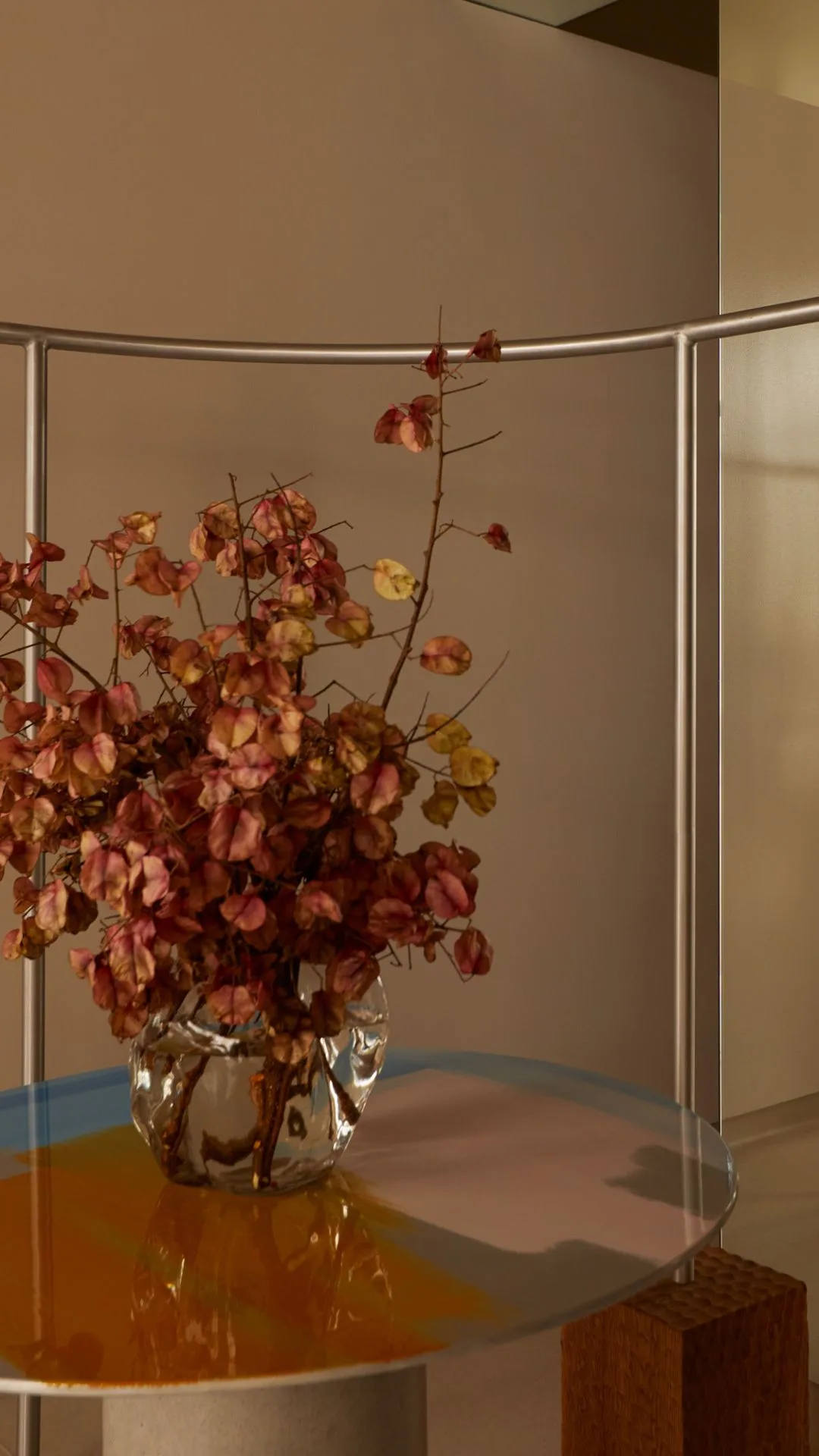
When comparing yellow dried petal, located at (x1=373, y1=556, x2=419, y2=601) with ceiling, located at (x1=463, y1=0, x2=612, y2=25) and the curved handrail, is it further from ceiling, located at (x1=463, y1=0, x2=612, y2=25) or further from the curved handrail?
ceiling, located at (x1=463, y1=0, x2=612, y2=25)

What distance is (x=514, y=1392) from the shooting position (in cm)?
231

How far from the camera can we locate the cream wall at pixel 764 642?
365 centimetres

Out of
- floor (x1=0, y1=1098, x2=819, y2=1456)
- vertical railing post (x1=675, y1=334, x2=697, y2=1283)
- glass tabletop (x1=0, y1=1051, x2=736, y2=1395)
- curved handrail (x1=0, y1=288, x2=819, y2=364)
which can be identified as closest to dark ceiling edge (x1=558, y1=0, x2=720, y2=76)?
curved handrail (x1=0, y1=288, x2=819, y2=364)

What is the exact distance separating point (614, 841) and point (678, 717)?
1.96 metres

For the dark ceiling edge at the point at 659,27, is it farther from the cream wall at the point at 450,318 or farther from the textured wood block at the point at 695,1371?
the textured wood block at the point at 695,1371

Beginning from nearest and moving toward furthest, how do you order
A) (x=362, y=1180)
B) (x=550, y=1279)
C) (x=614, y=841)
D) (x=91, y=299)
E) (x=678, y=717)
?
(x=550, y=1279)
(x=362, y=1180)
(x=678, y=717)
(x=91, y=299)
(x=614, y=841)

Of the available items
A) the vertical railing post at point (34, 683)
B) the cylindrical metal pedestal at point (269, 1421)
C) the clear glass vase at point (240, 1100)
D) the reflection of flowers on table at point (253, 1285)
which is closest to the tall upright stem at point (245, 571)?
the clear glass vase at point (240, 1100)

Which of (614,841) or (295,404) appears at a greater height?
(295,404)

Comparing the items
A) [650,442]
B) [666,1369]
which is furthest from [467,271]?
[666,1369]

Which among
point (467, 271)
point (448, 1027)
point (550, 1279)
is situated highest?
point (467, 271)

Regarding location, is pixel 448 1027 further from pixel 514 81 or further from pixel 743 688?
pixel 514 81

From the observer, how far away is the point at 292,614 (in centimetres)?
101

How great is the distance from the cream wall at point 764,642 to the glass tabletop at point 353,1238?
2.41 m

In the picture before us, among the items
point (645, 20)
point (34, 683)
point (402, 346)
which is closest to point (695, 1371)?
point (34, 683)
